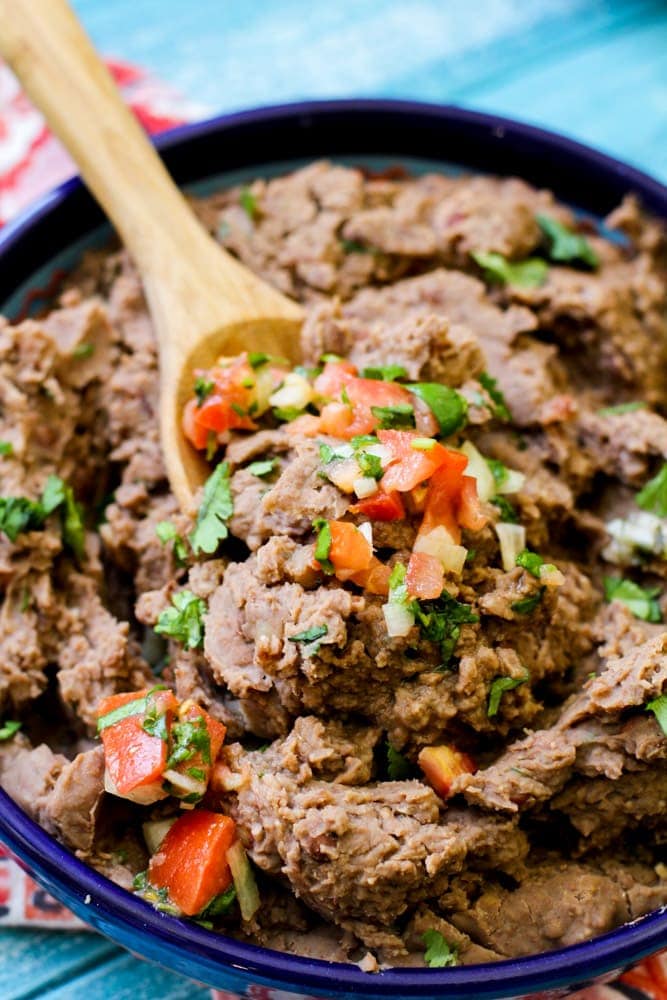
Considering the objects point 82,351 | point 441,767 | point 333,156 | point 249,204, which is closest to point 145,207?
point 249,204

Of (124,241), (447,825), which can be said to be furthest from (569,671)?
(124,241)

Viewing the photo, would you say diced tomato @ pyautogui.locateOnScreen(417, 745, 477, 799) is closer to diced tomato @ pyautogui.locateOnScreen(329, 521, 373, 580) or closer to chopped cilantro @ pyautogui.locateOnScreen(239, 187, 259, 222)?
diced tomato @ pyautogui.locateOnScreen(329, 521, 373, 580)

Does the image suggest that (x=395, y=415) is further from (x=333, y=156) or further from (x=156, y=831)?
(x=333, y=156)

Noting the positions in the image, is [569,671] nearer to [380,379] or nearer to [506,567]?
[506,567]

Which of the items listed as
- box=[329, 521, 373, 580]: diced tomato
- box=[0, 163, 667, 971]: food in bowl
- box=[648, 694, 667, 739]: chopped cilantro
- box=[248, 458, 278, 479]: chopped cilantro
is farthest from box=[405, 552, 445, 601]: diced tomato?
box=[648, 694, 667, 739]: chopped cilantro

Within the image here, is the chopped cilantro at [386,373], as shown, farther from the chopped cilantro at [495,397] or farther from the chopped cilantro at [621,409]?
the chopped cilantro at [621,409]
